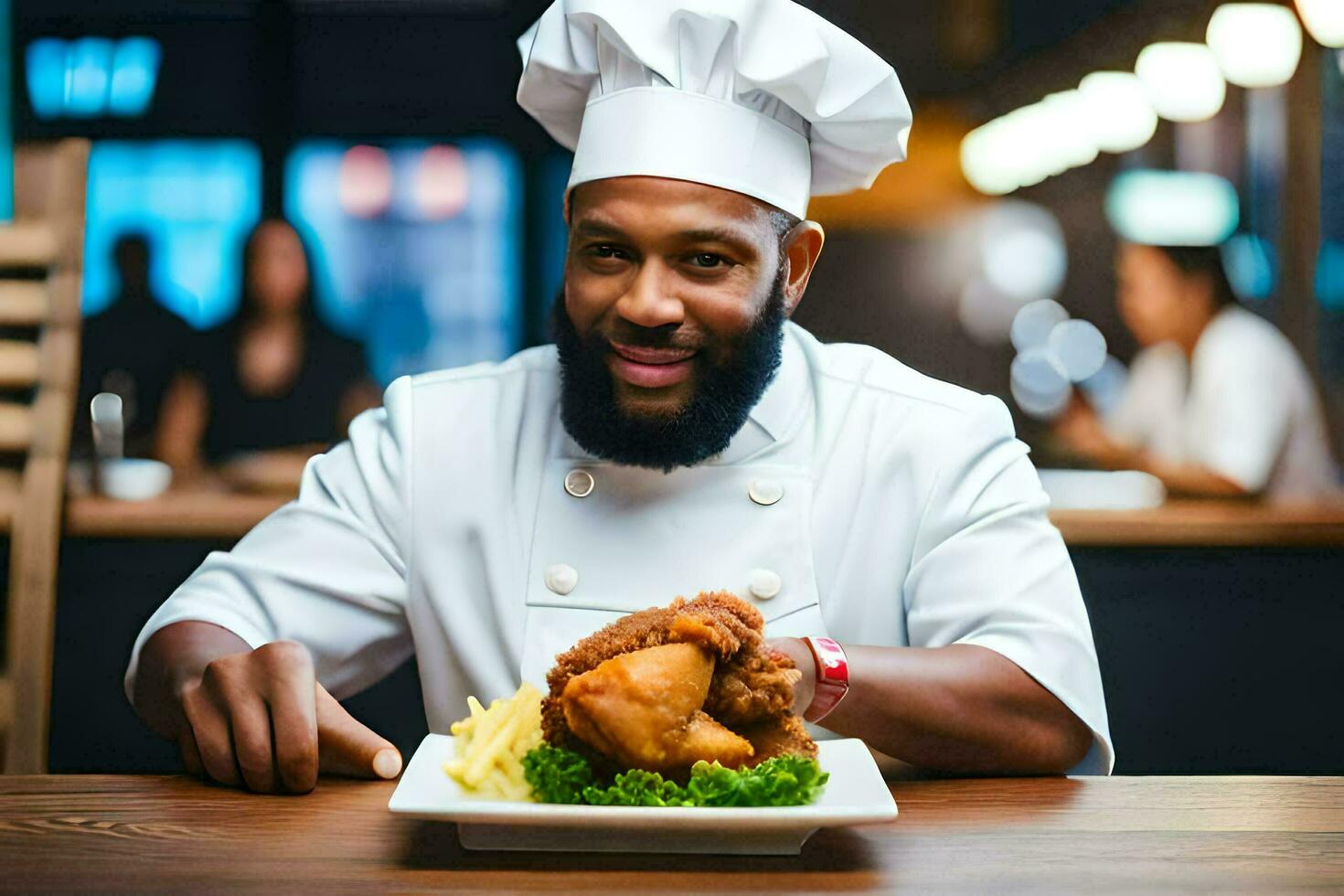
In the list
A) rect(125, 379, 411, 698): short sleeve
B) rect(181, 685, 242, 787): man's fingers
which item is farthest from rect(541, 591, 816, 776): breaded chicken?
rect(125, 379, 411, 698): short sleeve

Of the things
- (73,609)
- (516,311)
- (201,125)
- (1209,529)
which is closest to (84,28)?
(201,125)

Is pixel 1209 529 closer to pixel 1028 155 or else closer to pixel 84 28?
pixel 1028 155

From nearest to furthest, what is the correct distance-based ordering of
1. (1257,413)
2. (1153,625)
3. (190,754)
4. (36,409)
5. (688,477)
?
(190,754)
(688,477)
(36,409)
(1153,625)
(1257,413)

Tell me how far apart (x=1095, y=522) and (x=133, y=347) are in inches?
170

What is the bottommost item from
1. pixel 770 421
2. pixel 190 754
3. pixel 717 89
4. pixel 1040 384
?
pixel 1040 384

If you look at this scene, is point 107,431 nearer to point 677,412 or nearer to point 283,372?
point 283,372

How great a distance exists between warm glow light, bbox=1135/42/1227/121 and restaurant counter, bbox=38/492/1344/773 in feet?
7.61

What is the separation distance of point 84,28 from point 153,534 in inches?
205

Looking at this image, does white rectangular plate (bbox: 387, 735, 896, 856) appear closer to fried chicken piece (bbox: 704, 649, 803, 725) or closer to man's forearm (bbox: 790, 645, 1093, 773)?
fried chicken piece (bbox: 704, 649, 803, 725)

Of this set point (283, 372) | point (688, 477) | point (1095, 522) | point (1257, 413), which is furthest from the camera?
point (283, 372)

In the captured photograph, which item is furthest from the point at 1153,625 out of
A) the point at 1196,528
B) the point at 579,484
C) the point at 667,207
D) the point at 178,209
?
the point at 178,209

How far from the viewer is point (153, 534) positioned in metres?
3.74

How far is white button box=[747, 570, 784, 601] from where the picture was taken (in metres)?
1.94

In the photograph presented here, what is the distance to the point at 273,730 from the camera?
147cm
